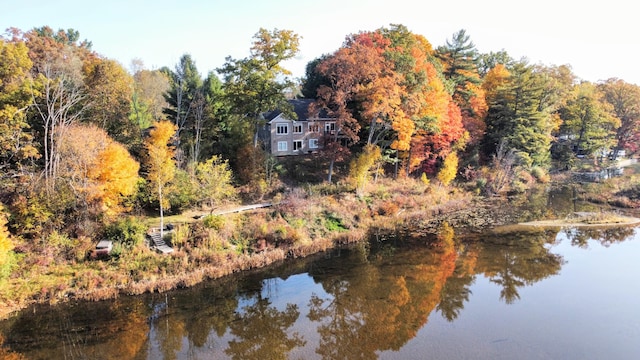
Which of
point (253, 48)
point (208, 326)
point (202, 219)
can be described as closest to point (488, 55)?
point (253, 48)

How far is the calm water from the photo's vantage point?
18297 millimetres

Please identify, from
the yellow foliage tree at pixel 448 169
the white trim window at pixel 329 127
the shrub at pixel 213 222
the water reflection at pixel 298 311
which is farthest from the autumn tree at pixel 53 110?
the yellow foliage tree at pixel 448 169

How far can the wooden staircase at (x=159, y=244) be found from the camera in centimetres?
2658

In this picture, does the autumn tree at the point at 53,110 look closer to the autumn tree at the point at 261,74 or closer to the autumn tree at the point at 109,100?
the autumn tree at the point at 109,100

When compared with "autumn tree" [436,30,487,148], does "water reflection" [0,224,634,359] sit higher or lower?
lower

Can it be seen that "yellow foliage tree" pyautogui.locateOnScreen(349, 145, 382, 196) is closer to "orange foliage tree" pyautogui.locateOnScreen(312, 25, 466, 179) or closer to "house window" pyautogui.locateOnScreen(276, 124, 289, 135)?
"orange foliage tree" pyautogui.locateOnScreen(312, 25, 466, 179)

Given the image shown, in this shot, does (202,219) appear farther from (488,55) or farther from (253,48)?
(488,55)

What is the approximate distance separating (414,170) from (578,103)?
114ft

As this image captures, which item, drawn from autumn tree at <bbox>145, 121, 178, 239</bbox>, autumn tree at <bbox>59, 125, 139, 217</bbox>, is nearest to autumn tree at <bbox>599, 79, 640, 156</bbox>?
autumn tree at <bbox>145, 121, 178, 239</bbox>

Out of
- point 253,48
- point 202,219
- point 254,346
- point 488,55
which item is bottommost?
point 254,346

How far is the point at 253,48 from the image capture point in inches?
1490

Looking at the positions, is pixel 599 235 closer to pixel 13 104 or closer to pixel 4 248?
pixel 4 248

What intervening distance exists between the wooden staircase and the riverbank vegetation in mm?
611

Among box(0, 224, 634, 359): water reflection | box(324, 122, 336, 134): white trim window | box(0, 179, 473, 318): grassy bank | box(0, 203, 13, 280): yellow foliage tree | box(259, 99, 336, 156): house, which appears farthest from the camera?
box(324, 122, 336, 134): white trim window
